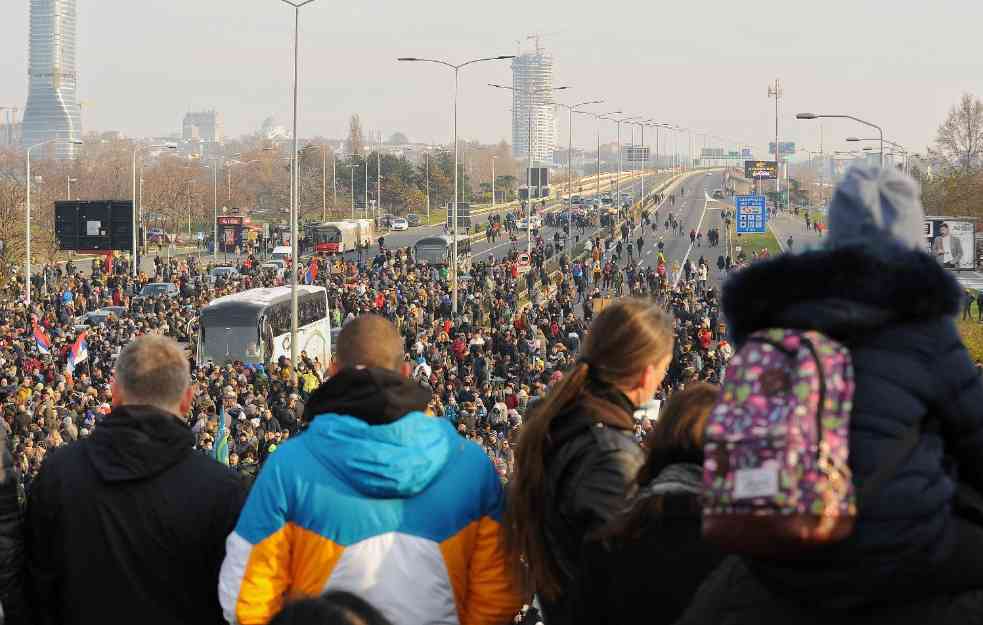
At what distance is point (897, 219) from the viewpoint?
101 inches

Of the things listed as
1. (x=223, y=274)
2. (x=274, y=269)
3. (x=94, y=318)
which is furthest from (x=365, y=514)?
(x=274, y=269)

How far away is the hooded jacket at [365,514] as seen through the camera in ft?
11.7

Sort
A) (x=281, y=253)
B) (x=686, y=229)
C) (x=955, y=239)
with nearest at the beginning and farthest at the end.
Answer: (x=955, y=239), (x=281, y=253), (x=686, y=229)

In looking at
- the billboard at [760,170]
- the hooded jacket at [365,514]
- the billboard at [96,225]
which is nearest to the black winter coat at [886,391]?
the hooded jacket at [365,514]

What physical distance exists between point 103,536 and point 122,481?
5.9 inches

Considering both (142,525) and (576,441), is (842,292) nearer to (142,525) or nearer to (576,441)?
(576,441)

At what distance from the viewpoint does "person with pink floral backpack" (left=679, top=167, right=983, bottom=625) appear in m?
2.34

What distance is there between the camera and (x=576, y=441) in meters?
3.58

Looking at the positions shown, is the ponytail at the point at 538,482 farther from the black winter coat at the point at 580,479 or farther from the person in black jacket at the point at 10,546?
the person in black jacket at the point at 10,546

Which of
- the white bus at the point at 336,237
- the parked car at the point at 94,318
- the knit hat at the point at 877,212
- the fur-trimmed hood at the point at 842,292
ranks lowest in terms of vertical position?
the parked car at the point at 94,318

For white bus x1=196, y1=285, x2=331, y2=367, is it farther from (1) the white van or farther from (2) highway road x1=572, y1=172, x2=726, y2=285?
(1) the white van

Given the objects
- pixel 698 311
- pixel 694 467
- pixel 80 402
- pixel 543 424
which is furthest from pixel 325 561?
pixel 698 311

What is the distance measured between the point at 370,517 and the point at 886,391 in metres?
1.49

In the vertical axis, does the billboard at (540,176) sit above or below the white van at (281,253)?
above
